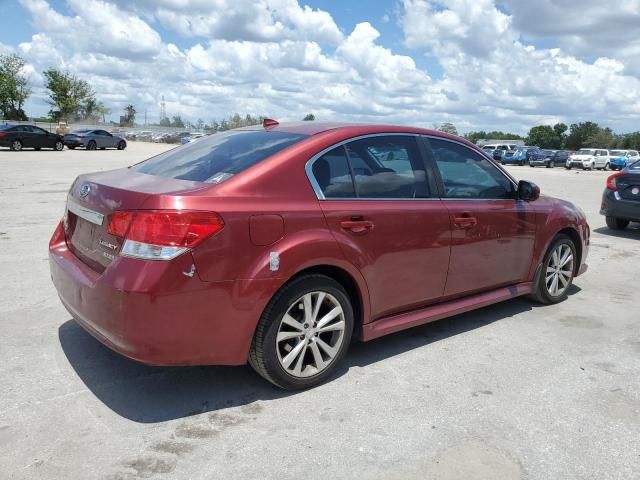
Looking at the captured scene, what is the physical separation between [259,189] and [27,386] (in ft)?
6.05

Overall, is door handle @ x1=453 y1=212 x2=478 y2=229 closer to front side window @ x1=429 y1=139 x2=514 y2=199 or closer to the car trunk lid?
front side window @ x1=429 y1=139 x2=514 y2=199

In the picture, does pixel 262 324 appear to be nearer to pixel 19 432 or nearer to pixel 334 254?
pixel 334 254

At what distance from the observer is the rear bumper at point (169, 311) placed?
2.92 metres

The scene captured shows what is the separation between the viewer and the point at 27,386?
3.43 m

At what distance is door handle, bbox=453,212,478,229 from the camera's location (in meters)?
4.27

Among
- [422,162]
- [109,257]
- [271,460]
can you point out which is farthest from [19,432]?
[422,162]

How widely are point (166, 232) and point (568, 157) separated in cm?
4865

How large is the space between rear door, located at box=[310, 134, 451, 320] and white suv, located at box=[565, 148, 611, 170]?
44.7 meters

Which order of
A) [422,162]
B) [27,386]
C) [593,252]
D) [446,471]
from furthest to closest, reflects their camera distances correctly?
[593,252] < [422,162] < [27,386] < [446,471]

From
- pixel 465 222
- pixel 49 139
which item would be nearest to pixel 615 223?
pixel 465 222

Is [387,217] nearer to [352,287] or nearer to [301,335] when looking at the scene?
[352,287]

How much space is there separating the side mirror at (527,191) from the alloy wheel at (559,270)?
747mm

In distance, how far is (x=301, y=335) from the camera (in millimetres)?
3479

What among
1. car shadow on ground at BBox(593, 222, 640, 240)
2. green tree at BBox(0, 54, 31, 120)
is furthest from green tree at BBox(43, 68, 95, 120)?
car shadow on ground at BBox(593, 222, 640, 240)
